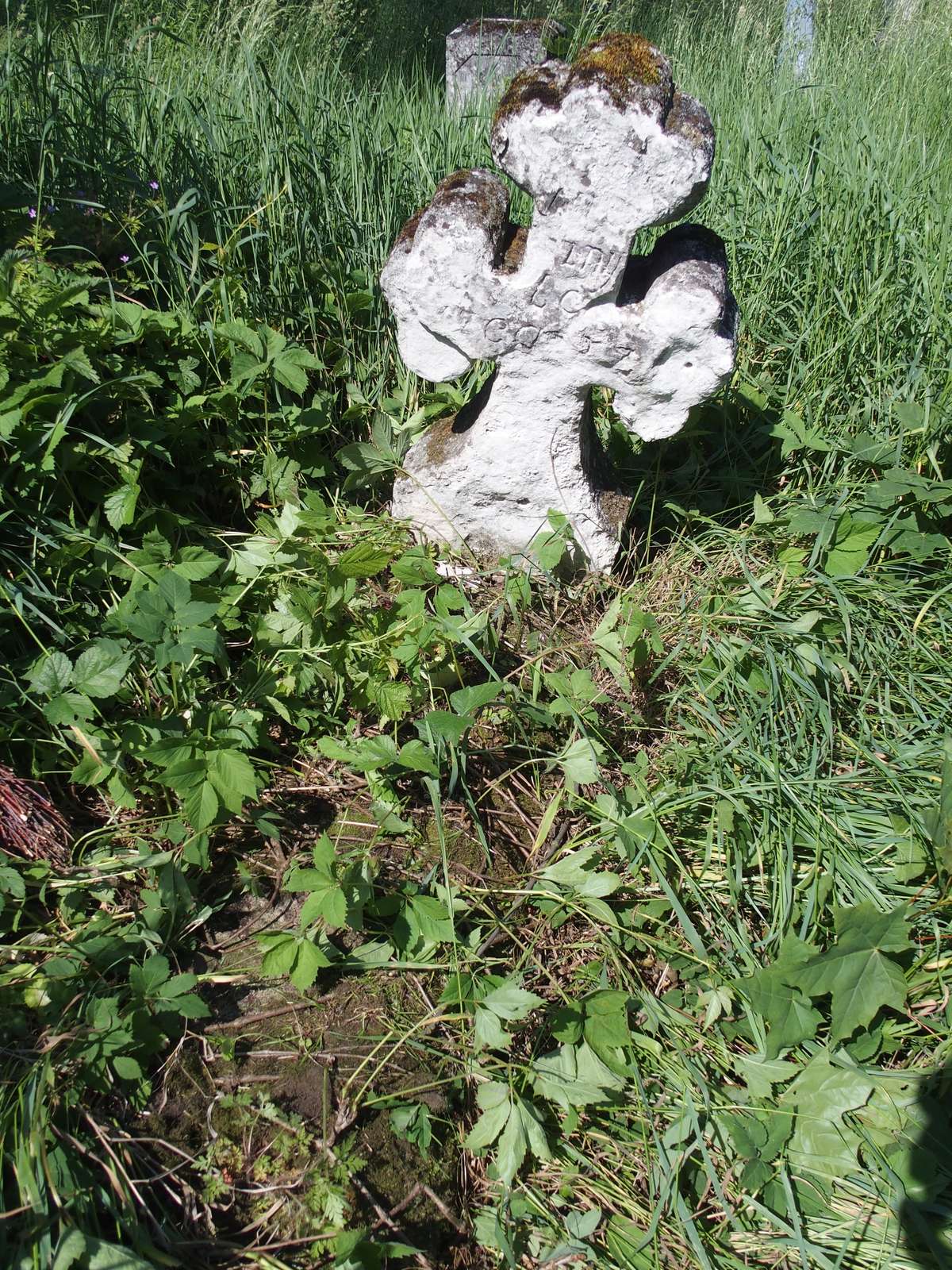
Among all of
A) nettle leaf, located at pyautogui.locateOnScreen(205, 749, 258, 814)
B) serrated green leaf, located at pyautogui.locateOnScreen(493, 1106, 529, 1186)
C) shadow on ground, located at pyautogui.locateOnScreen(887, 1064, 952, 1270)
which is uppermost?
nettle leaf, located at pyautogui.locateOnScreen(205, 749, 258, 814)

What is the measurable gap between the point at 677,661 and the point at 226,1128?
4.52 ft

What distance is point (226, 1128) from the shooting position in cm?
146

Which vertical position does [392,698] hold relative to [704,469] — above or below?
below

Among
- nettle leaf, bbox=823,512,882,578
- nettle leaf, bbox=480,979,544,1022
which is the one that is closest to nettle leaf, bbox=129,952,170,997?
nettle leaf, bbox=480,979,544,1022

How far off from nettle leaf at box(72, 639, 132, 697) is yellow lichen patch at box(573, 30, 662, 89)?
59.2 inches

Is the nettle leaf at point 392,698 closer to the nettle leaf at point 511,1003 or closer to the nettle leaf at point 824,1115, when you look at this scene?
the nettle leaf at point 511,1003

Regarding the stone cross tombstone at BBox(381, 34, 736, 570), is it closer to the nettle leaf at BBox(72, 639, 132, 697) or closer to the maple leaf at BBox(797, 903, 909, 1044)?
the nettle leaf at BBox(72, 639, 132, 697)

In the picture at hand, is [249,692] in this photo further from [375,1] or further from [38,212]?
[375,1]

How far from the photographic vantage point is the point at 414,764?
1.74 meters

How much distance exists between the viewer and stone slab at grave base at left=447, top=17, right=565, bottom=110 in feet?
15.0

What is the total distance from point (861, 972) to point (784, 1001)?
0.14 m

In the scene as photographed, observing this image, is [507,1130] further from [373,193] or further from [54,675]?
[373,193]

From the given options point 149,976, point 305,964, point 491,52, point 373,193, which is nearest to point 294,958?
point 305,964

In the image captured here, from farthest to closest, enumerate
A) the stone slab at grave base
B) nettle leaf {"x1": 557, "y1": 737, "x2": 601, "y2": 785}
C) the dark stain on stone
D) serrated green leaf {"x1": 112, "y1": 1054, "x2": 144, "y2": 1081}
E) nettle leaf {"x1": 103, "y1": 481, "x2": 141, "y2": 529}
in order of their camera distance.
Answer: the stone slab at grave base, the dark stain on stone, nettle leaf {"x1": 103, "y1": 481, "x2": 141, "y2": 529}, nettle leaf {"x1": 557, "y1": 737, "x2": 601, "y2": 785}, serrated green leaf {"x1": 112, "y1": 1054, "x2": 144, "y2": 1081}
